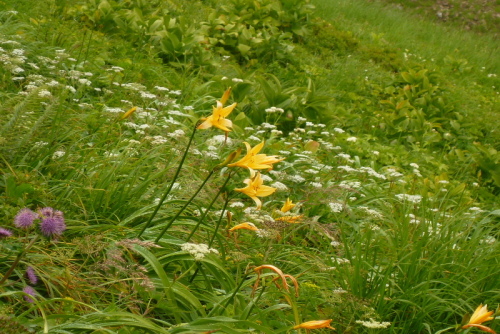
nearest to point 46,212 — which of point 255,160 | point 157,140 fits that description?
point 255,160

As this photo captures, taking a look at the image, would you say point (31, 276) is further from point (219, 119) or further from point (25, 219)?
point (219, 119)

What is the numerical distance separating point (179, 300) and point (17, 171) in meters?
0.98

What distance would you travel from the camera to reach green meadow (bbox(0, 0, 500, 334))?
2.04 metres

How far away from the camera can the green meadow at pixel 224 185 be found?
2037 mm

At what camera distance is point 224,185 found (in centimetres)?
190

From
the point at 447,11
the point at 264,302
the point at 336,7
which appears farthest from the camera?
the point at 447,11

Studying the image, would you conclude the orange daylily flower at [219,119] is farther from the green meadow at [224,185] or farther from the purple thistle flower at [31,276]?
the purple thistle flower at [31,276]

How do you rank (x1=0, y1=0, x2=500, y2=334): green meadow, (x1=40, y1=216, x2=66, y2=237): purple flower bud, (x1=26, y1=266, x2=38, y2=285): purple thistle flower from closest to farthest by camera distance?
(x1=40, y1=216, x2=66, y2=237): purple flower bud
(x1=26, y1=266, x2=38, y2=285): purple thistle flower
(x1=0, y1=0, x2=500, y2=334): green meadow

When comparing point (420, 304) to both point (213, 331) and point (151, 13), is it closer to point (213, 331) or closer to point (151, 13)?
point (213, 331)

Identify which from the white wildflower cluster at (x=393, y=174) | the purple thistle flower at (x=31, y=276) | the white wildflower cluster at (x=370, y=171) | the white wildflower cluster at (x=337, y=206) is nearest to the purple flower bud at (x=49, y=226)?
the purple thistle flower at (x=31, y=276)

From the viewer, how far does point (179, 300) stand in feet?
7.00

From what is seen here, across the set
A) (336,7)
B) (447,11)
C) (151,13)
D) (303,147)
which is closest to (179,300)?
(303,147)

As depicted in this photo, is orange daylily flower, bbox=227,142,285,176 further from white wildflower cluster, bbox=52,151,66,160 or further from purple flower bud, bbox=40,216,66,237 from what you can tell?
white wildflower cluster, bbox=52,151,66,160

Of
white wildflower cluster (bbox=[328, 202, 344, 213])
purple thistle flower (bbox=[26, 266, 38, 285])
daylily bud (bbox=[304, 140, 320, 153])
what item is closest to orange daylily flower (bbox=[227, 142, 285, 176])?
purple thistle flower (bbox=[26, 266, 38, 285])
